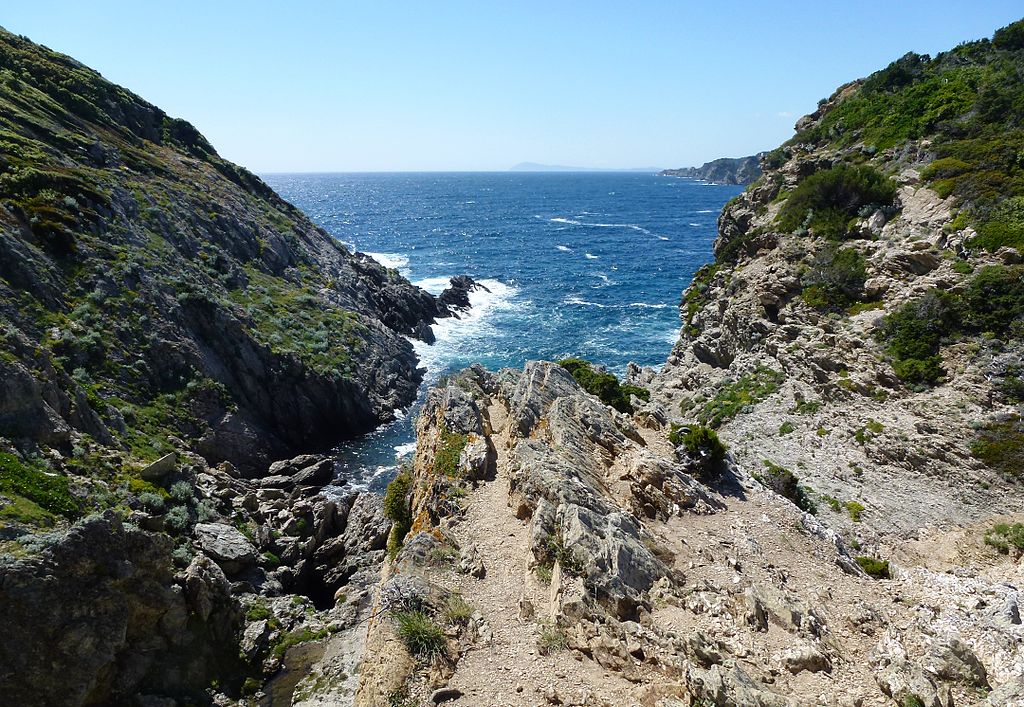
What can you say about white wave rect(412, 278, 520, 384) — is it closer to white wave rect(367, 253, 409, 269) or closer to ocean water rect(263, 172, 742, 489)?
ocean water rect(263, 172, 742, 489)

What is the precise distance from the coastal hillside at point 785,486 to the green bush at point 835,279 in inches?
5.9

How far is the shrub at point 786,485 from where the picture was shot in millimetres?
26047

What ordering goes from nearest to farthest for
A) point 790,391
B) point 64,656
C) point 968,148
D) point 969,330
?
point 64,656 < point 969,330 < point 790,391 < point 968,148

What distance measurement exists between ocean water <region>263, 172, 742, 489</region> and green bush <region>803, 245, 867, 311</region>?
22.8 metres

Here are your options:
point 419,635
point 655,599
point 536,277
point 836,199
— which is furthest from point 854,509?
point 536,277

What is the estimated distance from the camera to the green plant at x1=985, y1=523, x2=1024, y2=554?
790 inches

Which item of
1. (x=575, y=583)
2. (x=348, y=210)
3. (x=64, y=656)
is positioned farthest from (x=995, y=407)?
(x=348, y=210)

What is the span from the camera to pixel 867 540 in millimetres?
22859

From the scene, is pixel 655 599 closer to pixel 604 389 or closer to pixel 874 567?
pixel 874 567

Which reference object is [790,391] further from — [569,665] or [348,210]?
[348,210]

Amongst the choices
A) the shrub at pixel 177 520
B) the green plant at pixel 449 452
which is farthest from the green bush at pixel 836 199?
the shrub at pixel 177 520

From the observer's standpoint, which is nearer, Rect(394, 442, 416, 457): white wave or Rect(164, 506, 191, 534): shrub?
Rect(164, 506, 191, 534): shrub

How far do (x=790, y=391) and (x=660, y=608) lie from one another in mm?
23512

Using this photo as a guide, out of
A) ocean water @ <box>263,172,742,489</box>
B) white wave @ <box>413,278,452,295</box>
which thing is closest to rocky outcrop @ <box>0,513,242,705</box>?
ocean water @ <box>263,172,742,489</box>
